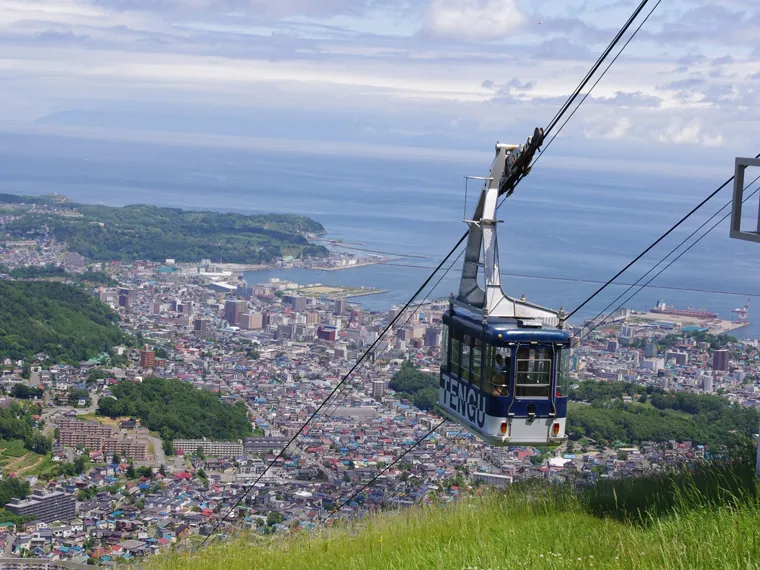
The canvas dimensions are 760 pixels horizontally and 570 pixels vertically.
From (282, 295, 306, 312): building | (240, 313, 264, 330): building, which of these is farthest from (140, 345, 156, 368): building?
(282, 295, 306, 312): building

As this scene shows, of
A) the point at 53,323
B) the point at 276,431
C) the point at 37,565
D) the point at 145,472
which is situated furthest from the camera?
the point at 53,323

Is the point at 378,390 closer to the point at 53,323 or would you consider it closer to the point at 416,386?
the point at 416,386

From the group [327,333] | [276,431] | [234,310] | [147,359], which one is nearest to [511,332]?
[276,431]

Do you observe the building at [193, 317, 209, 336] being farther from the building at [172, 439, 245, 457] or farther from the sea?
the building at [172, 439, 245, 457]

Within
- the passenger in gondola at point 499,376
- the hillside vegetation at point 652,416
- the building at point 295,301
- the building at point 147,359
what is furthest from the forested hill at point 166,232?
the passenger in gondola at point 499,376

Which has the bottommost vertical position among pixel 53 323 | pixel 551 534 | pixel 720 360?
pixel 53 323

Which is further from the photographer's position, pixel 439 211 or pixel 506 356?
pixel 439 211
